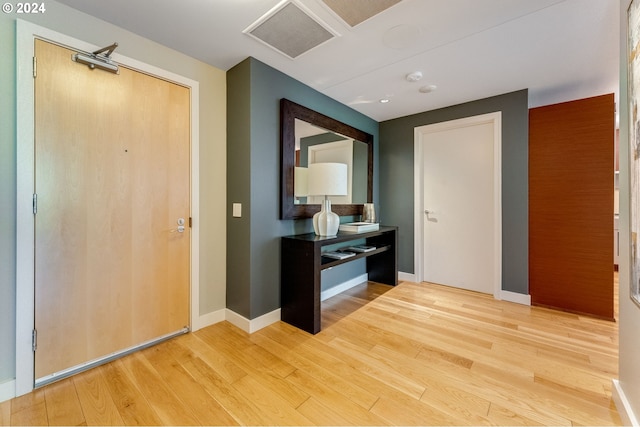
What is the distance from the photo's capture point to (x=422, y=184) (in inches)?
142

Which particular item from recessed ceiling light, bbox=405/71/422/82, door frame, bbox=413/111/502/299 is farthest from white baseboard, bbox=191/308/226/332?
recessed ceiling light, bbox=405/71/422/82

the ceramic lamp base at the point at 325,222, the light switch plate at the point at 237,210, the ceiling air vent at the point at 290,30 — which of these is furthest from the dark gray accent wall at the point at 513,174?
the light switch plate at the point at 237,210

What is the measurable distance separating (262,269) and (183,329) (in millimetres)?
805

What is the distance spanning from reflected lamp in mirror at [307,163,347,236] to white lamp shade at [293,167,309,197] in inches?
2.1

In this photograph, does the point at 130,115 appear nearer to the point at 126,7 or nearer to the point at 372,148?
the point at 126,7

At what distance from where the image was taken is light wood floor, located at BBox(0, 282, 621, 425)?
4.41 feet

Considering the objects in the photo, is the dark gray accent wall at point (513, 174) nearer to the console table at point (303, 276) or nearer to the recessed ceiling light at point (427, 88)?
the recessed ceiling light at point (427, 88)

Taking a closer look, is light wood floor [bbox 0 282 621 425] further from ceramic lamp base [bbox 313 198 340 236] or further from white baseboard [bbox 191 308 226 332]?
ceramic lamp base [bbox 313 198 340 236]

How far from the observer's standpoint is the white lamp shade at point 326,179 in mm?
2477

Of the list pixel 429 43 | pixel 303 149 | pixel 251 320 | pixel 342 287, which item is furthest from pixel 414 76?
pixel 251 320

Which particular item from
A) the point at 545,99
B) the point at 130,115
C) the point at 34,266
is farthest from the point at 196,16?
the point at 545,99

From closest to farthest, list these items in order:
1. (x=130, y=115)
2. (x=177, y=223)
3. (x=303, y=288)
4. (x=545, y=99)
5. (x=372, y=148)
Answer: (x=130, y=115) < (x=177, y=223) < (x=303, y=288) < (x=545, y=99) < (x=372, y=148)

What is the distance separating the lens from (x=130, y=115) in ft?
6.15

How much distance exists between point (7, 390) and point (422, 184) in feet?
13.4
